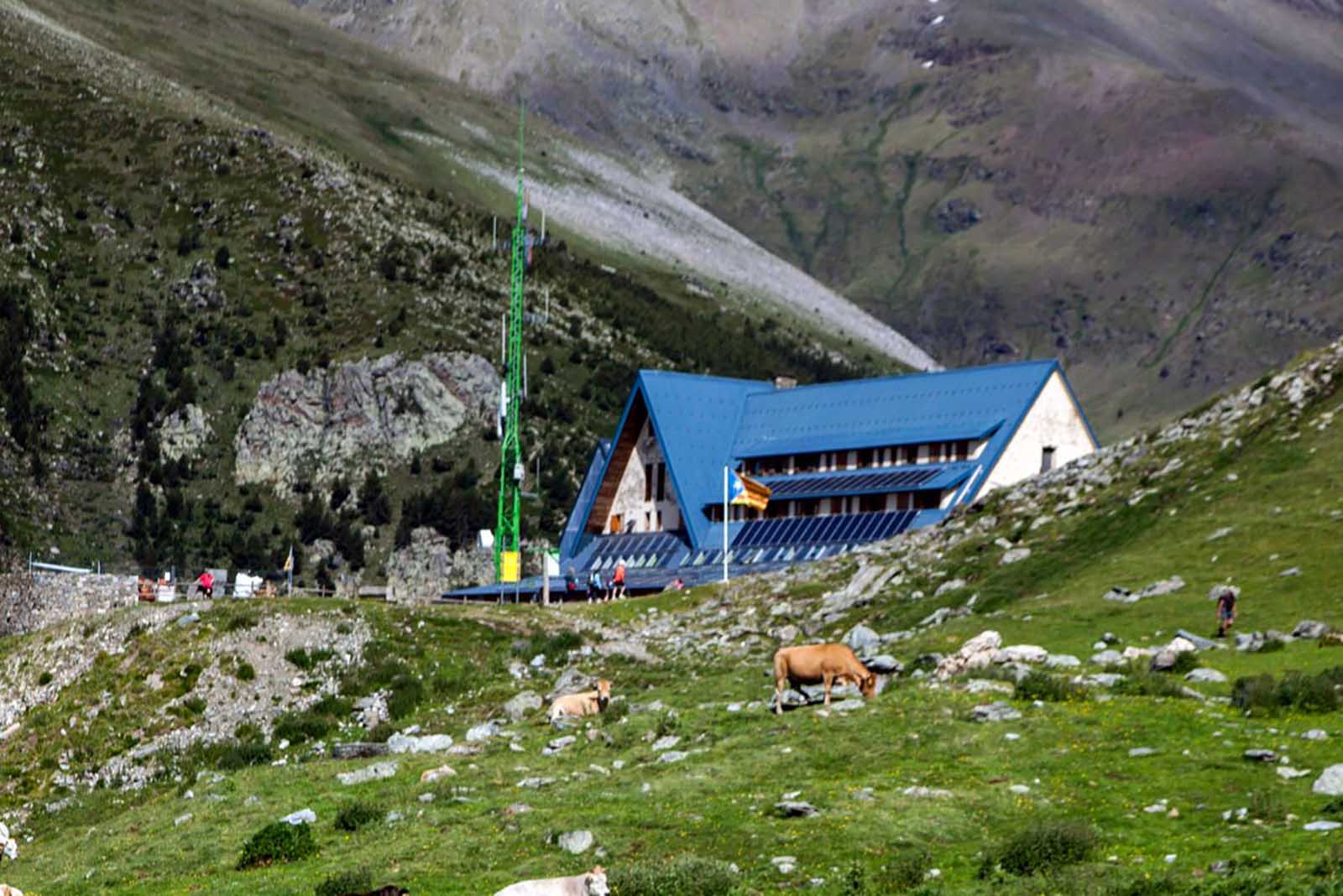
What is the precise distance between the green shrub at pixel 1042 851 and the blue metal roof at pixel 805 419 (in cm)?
6853

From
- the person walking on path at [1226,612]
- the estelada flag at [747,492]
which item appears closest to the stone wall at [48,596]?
the estelada flag at [747,492]

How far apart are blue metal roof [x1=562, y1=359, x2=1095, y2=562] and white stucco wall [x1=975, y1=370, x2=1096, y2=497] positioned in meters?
0.73

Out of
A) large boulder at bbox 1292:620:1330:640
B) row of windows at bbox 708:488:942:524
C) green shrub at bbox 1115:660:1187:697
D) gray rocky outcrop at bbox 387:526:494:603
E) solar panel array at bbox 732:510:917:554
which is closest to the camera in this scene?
green shrub at bbox 1115:660:1187:697

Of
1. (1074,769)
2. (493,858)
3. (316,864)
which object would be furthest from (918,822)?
(316,864)

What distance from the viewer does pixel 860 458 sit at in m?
102

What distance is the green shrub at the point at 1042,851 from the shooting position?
85.7 feet

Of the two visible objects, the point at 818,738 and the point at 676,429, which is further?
the point at 676,429

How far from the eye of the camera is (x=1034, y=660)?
42.7 meters

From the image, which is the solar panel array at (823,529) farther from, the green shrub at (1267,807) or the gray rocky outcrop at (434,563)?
the gray rocky outcrop at (434,563)

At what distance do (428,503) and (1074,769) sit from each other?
504ft

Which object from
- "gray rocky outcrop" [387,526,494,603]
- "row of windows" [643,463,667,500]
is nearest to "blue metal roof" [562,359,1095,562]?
"row of windows" [643,463,667,500]

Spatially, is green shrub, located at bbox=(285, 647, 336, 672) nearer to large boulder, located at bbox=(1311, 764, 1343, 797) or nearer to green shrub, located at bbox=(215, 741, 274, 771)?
green shrub, located at bbox=(215, 741, 274, 771)

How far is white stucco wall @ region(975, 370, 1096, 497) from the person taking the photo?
97.8 metres

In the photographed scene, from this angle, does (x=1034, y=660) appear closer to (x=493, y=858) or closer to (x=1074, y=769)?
(x=1074, y=769)
